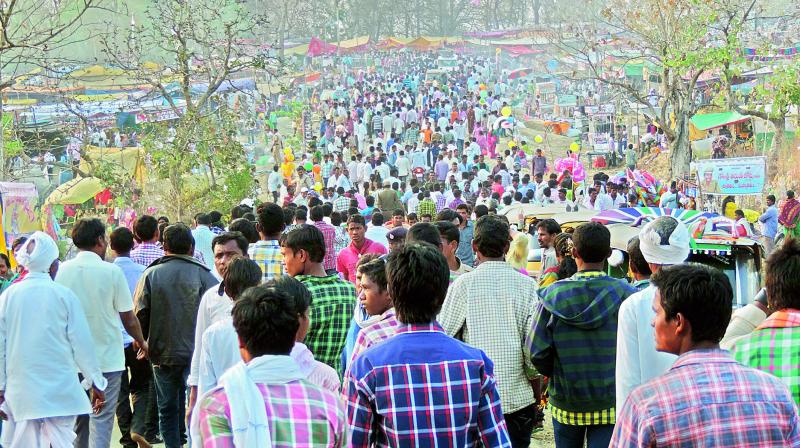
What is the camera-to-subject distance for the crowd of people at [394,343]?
9.23ft

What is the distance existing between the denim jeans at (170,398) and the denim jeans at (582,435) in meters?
2.72

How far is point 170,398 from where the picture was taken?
6.52 m

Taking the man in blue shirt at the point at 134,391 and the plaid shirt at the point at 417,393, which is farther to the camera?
the man in blue shirt at the point at 134,391

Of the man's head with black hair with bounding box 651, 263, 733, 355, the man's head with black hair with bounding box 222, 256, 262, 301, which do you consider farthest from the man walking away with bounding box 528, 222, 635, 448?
the man's head with black hair with bounding box 651, 263, 733, 355

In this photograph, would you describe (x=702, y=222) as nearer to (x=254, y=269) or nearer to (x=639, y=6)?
(x=254, y=269)

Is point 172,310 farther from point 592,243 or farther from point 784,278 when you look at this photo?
point 784,278

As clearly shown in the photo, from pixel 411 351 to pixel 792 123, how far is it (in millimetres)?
27570

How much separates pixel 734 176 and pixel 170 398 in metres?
12.3

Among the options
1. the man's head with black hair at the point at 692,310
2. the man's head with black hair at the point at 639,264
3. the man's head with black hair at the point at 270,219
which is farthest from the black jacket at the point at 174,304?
the man's head with black hair at the point at 692,310

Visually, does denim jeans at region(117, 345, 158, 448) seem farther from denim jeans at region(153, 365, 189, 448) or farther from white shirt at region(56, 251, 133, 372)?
white shirt at region(56, 251, 133, 372)

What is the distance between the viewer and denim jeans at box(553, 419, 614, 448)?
15.4 ft

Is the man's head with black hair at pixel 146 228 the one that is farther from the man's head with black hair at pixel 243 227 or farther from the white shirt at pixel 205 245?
the white shirt at pixel 205 245

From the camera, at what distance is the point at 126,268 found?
23.5ft

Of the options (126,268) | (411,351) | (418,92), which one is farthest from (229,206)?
(418,92)
